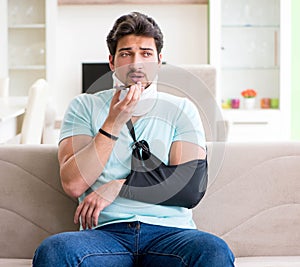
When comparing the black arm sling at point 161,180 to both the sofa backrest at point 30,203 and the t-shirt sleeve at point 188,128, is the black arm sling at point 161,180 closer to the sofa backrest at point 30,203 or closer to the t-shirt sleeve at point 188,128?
the t-shirt sleeve at point 188,128

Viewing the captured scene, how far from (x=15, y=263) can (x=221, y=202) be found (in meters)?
0.70

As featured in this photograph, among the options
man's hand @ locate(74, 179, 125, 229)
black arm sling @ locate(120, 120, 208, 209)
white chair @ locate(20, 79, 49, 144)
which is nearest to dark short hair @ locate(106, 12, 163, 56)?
black arm sling @ locate(120, 120, 208, 209)

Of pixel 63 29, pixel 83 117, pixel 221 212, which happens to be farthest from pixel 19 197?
pixel 63 29

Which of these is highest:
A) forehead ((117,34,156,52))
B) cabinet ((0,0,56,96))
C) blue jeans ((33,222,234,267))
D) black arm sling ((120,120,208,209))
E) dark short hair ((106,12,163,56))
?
cabinet ((0,0,56,96))

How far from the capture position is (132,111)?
6.98ft

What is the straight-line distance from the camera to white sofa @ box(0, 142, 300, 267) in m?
2.35

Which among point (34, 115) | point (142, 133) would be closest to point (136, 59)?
point (142, 133)

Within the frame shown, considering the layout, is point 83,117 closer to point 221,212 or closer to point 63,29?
point 221,212

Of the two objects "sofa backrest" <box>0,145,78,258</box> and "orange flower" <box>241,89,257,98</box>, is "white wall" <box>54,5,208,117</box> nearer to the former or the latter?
"orange flower" <box>241,89,257,98</box>

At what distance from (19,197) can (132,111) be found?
1.71 ft

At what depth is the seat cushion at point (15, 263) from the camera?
7.26 feet

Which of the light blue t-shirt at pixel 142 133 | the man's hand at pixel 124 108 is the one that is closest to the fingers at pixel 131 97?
the man's hand at pixel 124 108

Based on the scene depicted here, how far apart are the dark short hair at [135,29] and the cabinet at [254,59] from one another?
13.1 ft

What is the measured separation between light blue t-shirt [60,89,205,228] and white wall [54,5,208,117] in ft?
14.0
